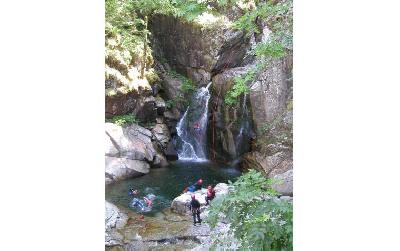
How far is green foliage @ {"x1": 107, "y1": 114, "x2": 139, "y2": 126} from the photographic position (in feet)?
24.9

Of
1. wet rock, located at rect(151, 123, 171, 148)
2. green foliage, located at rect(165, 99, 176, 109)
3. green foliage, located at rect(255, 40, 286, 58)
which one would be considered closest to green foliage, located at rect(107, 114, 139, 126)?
wet rock, located at rect(151, 123, 171, 148)

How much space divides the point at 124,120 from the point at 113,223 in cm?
336

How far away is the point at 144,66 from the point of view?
29.6 feet

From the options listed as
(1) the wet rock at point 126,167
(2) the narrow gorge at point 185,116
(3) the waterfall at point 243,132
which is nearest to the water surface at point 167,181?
(2) the narrow gorge at point 185,116

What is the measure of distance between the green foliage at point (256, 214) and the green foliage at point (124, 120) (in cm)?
462

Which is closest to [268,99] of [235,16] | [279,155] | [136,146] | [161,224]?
[279,155]

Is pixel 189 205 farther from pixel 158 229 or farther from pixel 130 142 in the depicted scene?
pixel 130 142

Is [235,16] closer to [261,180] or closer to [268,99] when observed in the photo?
[268,99]

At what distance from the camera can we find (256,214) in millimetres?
2742

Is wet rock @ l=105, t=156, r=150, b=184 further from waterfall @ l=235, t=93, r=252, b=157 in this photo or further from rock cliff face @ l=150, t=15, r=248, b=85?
rock cliff face @ l=150, t=15, r=248, b=85

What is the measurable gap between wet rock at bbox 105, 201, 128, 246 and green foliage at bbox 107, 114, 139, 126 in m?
2.11

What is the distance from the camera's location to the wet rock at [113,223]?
192 inches

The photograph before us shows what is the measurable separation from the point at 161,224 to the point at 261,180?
2.87 m
